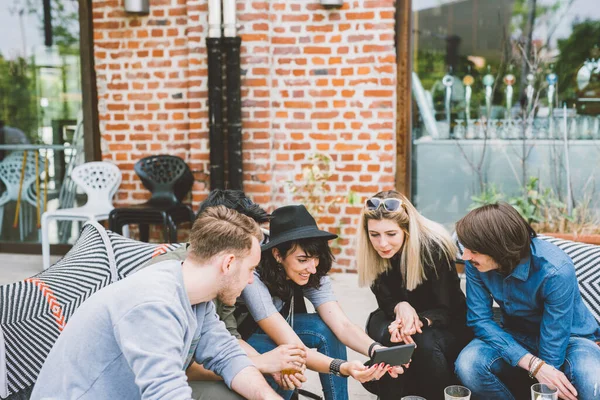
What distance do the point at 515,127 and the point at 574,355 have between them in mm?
3148

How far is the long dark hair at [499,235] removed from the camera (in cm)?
239

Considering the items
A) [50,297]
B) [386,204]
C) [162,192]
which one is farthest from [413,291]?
[162,192]

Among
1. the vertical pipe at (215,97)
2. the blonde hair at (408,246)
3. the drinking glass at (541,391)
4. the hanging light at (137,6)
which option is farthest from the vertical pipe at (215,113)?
the drinking glass at (541,391)

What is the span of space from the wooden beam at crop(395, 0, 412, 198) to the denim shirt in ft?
8.59

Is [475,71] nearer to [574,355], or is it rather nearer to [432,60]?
[432,60]

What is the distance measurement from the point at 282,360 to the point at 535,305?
1052mm

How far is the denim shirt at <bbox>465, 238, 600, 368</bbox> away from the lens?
2.37 m

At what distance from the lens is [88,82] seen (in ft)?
17.9

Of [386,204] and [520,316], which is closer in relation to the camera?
[520,316]

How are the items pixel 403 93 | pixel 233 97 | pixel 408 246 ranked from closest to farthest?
1. pixel 408 246
2. pixel 233 97
3. pixel 403 93

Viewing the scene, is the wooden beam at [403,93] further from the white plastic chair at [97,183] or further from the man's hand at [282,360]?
the man's hand at [282,360]

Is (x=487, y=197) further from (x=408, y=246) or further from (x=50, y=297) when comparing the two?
(x=50, y=297)

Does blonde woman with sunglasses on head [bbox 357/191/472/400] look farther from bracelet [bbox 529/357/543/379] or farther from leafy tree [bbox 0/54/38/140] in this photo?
leafy tree [bbox 0/54/38/140]

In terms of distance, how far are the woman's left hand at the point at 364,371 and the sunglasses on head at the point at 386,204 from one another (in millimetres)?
783
